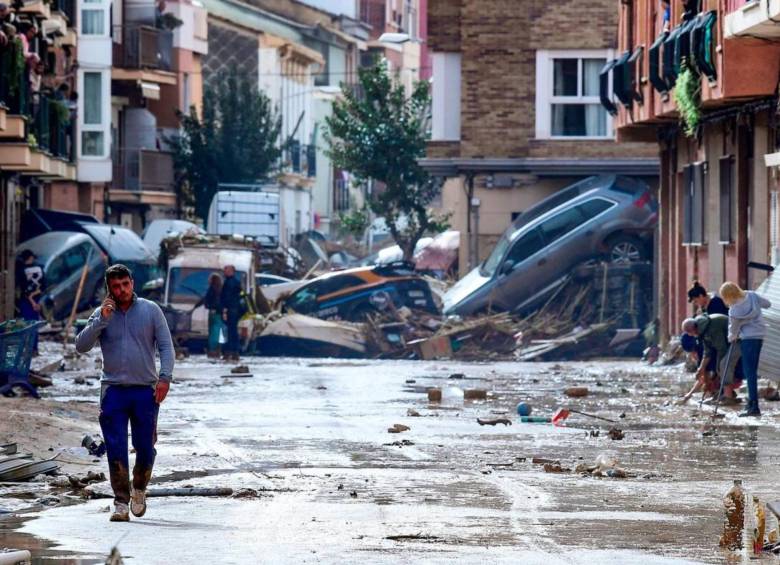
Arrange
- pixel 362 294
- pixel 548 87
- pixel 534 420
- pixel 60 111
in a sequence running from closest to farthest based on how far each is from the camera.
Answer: pixel 534 420 < pixel 362 294 < pixel 60 111 < pixel 548 87

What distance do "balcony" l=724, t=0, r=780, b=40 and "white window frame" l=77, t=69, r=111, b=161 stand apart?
3282cm

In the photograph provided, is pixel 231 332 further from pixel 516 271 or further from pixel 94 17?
pixel 94 17

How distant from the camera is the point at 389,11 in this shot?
108312 millimetres

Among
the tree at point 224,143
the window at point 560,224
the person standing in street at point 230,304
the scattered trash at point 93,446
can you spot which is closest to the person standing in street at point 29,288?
the person standing in street at point 230,304

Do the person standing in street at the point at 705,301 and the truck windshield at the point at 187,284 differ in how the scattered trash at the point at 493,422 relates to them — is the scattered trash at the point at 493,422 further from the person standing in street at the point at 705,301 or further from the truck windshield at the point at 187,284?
the truck windshield at the point at 187,284

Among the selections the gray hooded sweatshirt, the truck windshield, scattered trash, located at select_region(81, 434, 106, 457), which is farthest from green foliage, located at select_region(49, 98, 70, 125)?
scattered trash, located at select_region(81, 434, 106, 457)

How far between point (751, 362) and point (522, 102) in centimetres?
2815

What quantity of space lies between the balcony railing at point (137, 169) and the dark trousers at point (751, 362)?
140 ft

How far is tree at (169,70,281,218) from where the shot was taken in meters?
67.9

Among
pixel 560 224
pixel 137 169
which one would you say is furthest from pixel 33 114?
pixel 137 169

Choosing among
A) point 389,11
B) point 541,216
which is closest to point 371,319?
point 541,216

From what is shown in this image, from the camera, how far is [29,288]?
→ 36719 millimetres

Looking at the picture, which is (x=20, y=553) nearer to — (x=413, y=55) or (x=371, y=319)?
(x=371, y=319)

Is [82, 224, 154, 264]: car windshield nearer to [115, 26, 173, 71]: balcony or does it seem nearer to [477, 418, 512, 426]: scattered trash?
[115, 26, 173, 71]: balcony
